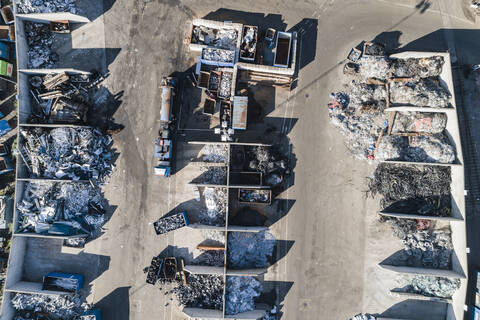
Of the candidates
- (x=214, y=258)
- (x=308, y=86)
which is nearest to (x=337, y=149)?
(x=308, y=86)

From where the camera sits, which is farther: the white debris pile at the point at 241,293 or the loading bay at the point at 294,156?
the loading bay at the point at 294,156

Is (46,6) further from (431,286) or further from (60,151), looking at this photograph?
(431,286)

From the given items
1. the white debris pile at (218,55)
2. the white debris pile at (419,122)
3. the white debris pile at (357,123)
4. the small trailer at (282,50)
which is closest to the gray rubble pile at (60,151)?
the white debris pile at (218,55)

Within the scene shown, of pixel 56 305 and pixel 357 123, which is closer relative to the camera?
pixel 357 123

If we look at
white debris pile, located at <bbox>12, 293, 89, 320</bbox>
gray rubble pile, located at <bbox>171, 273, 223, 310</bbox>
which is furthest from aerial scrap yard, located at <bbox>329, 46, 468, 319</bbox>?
white debris pile, located at <bbox>12, 293, 89, 320</bbox>

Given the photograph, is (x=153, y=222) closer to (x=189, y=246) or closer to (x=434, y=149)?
(x=189, y=246)

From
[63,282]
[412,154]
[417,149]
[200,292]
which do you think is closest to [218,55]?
[412,154]

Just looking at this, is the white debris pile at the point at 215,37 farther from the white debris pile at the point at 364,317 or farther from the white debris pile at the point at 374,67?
the white debris pile at the point at 364,317

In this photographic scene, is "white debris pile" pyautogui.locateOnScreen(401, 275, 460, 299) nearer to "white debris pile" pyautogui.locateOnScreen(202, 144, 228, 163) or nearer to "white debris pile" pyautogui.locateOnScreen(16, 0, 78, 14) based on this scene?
"white debris pile" pyautogui.locateOnScreen(202, 144, 228, 163)
